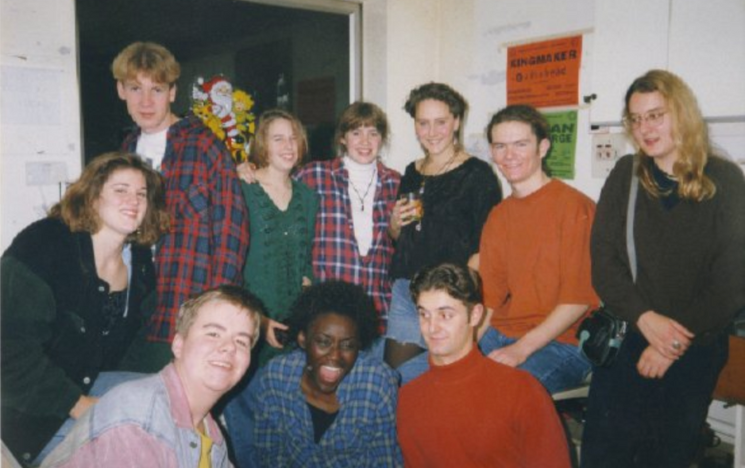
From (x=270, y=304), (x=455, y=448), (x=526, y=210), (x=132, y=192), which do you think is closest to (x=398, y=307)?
(x=270, y=304)

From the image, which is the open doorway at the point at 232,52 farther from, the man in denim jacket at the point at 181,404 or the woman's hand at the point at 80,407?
the man in denim jacket at the point at 181,404

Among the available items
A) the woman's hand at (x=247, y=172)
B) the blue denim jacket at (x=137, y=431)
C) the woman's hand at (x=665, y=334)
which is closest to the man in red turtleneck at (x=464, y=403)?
the woman's hand at (x=665, y=334)

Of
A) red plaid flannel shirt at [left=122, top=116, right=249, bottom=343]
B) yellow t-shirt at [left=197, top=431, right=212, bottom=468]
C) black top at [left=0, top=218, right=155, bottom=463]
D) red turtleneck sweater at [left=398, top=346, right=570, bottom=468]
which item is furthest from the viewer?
red plaid flannel shirt at [left=122, top=116, right=249, bottom=343]

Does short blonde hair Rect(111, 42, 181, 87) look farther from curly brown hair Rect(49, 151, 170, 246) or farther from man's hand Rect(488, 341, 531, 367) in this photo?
man's hand Rect(488, 341, 531, 367)

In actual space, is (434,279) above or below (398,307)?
above

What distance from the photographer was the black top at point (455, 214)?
2.45m

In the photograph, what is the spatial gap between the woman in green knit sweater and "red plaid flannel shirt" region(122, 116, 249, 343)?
0.36ft

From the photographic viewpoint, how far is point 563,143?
10.1 feet

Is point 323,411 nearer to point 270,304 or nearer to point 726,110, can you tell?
point 270,304

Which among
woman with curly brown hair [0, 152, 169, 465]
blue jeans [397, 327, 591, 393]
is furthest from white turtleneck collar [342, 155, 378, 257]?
woman with curly brown hair [0, 152, 169, 465]

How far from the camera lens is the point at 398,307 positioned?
252 cm

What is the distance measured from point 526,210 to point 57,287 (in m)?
1.62

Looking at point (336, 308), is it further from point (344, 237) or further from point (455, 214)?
point (455, 214)

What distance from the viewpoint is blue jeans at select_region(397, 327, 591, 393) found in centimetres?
207
